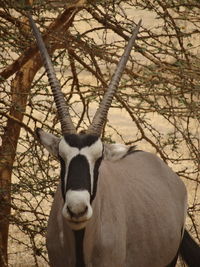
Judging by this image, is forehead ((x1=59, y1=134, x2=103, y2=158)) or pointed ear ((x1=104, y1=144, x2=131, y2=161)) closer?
forehead ((x1=59, y1=134, x2=103, y2=158))

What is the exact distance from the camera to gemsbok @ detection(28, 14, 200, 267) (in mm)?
4164

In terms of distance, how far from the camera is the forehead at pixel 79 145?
4191 millimetres

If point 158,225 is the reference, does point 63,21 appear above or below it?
above

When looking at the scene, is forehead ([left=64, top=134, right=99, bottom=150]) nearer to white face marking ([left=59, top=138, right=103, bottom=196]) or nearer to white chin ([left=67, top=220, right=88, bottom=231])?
white face marking ([left=59, top=138, right=103, bottom=196])

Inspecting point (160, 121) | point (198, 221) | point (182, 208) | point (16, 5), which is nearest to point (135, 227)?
point (182, 208)

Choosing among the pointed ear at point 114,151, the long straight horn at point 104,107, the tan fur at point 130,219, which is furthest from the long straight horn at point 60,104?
the tan fur at point 130,219

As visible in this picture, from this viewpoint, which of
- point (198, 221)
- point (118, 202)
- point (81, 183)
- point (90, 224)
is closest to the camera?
point (81, 183)

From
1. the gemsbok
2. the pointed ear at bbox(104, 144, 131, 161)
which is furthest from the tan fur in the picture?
the pointed ear at bbox(104, 144, 131, 161)

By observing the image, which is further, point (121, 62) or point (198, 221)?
point (198, 221)

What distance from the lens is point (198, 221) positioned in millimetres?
10289

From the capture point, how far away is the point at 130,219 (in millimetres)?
4961

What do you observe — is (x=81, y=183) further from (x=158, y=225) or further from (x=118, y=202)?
(x=158, y=225)

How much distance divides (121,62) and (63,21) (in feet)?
5.34

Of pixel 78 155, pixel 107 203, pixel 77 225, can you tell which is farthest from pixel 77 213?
pixel 107 203
